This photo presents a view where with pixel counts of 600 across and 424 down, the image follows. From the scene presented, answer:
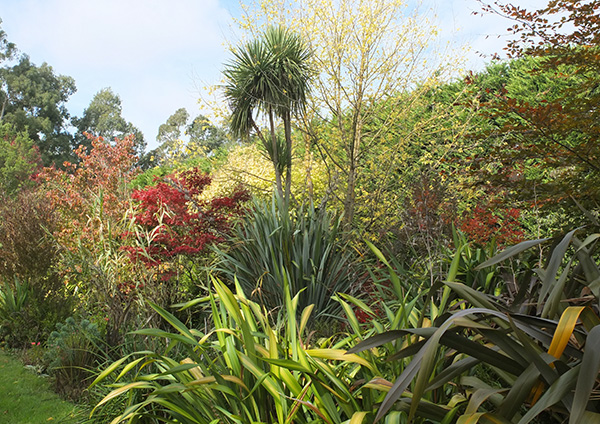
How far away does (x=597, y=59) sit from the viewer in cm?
365

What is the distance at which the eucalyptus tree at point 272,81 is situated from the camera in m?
8.27

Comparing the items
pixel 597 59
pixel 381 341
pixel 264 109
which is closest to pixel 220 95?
pixel 264 109

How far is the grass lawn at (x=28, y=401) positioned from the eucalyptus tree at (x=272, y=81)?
15.7 feet

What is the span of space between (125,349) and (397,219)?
4.45 meters

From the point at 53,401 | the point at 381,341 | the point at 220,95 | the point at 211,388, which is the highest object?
the point at 220,95

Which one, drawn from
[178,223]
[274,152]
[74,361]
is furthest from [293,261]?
[274,152]

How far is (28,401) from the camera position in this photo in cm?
425

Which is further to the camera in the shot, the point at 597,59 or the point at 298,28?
the point at 298,28

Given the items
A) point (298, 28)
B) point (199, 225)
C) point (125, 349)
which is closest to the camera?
point (125, 349)

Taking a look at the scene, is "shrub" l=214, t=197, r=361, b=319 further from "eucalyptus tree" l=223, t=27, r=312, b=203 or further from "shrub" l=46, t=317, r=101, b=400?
"eucalyptus tree" l=223, t=27, r=312, b=203

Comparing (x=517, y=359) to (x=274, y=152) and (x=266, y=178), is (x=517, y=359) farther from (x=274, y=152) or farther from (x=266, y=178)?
(x=266, y=178)

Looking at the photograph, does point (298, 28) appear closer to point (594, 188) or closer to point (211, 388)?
point (594, 188)

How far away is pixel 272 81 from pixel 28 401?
6395mm

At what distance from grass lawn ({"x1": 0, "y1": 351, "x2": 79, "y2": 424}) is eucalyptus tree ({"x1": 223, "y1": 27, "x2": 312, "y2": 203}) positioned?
479 centimetres
